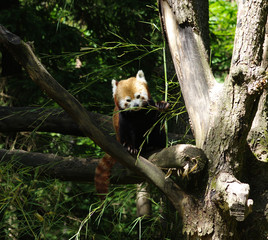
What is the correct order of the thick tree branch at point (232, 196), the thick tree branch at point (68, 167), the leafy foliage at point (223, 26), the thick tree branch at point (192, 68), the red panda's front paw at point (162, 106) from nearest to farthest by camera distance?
the thick tree branch at point (232, 196)
the thick tree branch at point (192, 68)
the red panda's front paw at point (162, 106)
the thick tree branch at point (68, 167)
the leafy foliage at point (223, 26)

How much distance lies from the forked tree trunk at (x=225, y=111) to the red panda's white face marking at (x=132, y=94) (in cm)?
56

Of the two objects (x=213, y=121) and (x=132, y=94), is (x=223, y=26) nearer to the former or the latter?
(x=132, y=94)

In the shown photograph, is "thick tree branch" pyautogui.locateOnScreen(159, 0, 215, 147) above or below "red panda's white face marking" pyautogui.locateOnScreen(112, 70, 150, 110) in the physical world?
above

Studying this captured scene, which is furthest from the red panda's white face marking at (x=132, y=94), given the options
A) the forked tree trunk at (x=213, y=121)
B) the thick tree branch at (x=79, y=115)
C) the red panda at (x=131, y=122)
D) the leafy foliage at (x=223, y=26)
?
the leafy foliage at (x=223, y=26)

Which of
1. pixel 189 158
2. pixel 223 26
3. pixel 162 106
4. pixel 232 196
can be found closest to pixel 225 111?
pixel 189 158

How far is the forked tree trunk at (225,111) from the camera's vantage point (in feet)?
5.75

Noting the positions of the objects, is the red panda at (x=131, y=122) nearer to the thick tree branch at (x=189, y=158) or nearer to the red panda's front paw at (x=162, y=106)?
the red panda's front paw at (x=162, y=106)

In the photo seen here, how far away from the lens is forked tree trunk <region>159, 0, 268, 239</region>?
5.75 ft

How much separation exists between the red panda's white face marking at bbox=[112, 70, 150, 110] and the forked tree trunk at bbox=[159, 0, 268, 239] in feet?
1.84

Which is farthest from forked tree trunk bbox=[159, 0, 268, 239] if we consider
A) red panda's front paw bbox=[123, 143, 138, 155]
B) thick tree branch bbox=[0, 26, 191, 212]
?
red panda's front paw bbox=[123, 143, 138, 155]

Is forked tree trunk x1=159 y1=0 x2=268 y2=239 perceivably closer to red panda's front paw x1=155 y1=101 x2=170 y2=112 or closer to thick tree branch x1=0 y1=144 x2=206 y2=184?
red panda's front paw x1=155 y1=101 x2=170 y2=112

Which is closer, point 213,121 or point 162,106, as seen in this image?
point 213,121

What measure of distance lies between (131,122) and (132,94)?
0.29 m

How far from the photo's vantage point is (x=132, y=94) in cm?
264
